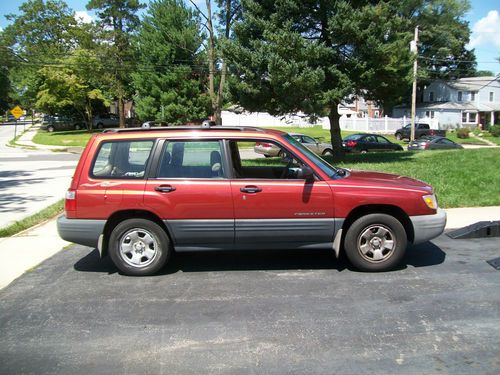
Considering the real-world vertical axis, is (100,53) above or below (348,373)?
above

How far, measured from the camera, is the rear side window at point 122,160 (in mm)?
5668

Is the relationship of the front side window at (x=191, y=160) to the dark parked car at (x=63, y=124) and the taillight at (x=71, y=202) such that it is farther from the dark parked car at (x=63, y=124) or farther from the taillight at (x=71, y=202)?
the dark parked car at (x=63, y=124)

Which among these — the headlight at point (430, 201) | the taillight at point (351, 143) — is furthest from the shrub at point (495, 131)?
the headlight at point (430, 201)

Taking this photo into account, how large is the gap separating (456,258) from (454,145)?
87.6 ft

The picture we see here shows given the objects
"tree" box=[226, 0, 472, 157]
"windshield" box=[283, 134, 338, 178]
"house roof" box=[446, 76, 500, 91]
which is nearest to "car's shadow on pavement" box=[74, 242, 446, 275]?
"windshield" box=[283, 134, 338, 178]

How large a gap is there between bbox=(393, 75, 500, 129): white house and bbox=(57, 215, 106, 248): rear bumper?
55.8 m

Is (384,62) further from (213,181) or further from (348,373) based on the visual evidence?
(348,373)

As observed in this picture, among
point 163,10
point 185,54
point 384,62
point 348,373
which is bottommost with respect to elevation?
point 348,373

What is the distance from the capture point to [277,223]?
551cm

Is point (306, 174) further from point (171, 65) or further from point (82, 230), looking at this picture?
point (171, 65)

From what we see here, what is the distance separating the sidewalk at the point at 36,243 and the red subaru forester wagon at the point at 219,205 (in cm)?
111

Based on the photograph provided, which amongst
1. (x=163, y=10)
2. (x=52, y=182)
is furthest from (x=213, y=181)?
(x=163, y=10)

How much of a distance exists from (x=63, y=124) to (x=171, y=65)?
93.7ft

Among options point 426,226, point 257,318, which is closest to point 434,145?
point 426,226
